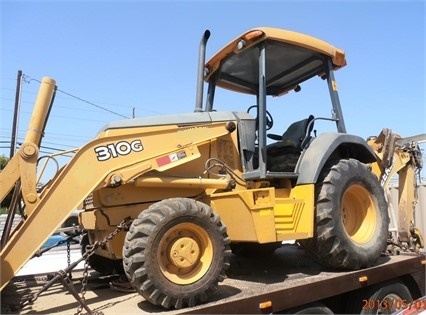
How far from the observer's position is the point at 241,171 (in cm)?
461

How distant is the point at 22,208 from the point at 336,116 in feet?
12.0

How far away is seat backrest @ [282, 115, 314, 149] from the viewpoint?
5.16m

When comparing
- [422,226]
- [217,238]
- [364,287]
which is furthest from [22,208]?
[422,226]

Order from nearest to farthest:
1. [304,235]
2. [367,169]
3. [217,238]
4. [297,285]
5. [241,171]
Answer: [217,238], [297,285], [304,235], [241,171], [367,169]

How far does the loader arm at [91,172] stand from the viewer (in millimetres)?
3277

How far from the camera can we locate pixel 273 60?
5.27m

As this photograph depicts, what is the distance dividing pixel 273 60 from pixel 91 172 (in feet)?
9.11

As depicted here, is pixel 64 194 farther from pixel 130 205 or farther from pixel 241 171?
pixel 241 171

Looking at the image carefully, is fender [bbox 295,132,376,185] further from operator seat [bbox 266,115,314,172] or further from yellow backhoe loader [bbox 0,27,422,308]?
operator seat [bbox 266,115,314,172]

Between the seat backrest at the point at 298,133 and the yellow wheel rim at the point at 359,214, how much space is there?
2.69ft

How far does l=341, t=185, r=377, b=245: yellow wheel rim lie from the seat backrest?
2.69 ft

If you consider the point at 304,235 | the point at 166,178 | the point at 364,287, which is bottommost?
the point at 364,287

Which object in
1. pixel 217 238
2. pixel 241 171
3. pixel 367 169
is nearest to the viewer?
pixel 217 238
